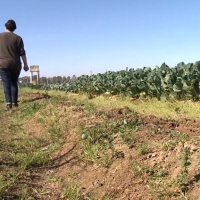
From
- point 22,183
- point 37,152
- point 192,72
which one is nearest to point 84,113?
point 37,152

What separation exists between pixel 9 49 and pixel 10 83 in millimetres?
806

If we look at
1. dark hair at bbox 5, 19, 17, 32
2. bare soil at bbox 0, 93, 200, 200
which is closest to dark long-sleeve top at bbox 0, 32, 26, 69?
dark hair at bbox 5, 19, 17, 32

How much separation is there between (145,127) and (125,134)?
35 centimetres

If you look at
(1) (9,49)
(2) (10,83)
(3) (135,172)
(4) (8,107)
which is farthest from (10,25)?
(3) (135,172)

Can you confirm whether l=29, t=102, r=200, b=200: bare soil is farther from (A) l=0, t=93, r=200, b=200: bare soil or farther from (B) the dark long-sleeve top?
(B) the dark long-sleeve top

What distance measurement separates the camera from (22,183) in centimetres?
280

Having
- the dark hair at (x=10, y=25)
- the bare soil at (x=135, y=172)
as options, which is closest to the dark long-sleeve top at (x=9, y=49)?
the dark hair at (x=10, y=25)

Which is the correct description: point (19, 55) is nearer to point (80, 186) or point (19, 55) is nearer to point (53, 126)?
point (53, 126)

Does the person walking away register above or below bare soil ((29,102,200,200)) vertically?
above

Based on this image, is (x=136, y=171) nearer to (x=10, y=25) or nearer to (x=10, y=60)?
(x=10, y=60)

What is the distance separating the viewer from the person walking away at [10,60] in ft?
23.2

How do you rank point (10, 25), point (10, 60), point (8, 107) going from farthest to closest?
point (10, 25), point (10, 60), point (8, 107)

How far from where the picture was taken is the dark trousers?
23.1ft

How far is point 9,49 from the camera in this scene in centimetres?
717
